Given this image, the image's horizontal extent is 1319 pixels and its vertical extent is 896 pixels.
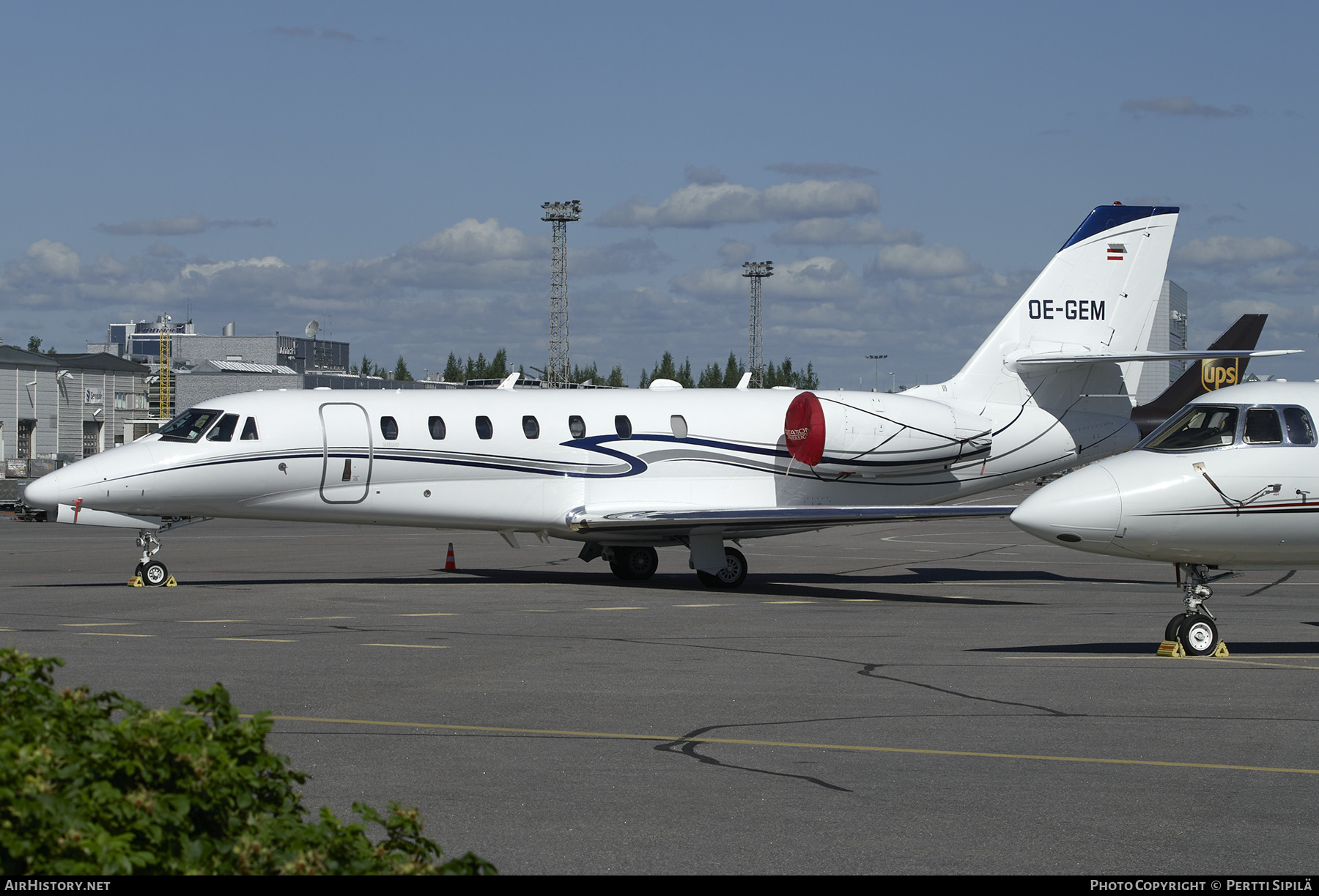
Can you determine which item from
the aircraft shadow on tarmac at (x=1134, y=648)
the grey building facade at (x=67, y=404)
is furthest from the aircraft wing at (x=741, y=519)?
the grey building facade at (x=67, y=404)

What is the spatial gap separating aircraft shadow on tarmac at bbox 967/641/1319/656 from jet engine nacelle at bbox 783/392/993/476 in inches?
339

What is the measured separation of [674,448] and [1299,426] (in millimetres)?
11434

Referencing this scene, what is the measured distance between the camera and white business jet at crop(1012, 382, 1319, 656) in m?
12.4

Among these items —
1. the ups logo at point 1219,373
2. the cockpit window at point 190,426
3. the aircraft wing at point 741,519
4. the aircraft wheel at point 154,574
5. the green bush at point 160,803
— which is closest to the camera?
the green bush at point 160,803

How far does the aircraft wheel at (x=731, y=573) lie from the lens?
21750 mm

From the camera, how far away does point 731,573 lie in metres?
21.8

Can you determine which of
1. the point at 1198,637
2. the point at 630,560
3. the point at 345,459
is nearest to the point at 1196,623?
the point at 1198,637

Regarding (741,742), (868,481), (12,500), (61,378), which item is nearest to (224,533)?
(12,500)

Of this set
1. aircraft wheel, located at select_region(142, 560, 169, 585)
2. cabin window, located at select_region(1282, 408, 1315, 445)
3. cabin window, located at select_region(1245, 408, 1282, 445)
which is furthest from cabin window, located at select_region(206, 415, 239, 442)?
cabin window, located at select_region(1282, 408, 1315, 445)

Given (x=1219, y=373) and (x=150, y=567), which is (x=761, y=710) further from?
(x=1219, y=373)

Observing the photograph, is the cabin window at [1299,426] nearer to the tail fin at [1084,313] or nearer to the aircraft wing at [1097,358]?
the aircraft wing at [1097,358]

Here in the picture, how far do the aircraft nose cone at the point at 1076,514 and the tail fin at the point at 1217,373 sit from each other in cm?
2224

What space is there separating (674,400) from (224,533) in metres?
20.2

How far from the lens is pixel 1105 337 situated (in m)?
23.7
